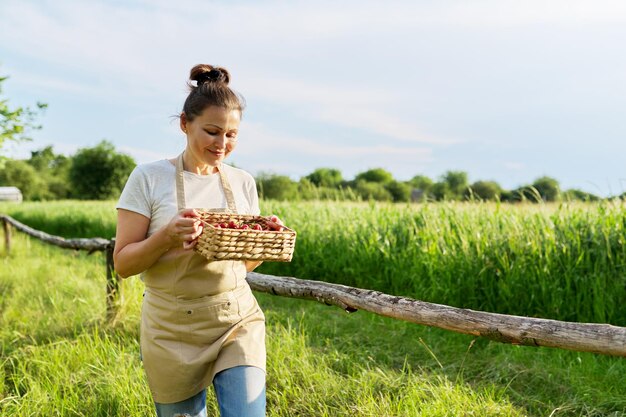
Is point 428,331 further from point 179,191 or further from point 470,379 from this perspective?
point 179,191

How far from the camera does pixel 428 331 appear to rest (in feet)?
18.0

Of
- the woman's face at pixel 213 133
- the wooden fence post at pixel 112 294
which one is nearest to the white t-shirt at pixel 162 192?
the woman's face at pixel 213 133

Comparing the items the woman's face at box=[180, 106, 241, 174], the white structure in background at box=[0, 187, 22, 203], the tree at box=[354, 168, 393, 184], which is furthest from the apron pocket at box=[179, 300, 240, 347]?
the tree at box=[354, 168, 393, 184]

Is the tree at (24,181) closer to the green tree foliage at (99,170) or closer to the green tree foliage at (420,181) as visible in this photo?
the green tree foliage at (99,170)

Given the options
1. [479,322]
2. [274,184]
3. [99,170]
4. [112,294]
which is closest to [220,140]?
[479,322]

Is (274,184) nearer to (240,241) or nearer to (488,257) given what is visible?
(488,257)

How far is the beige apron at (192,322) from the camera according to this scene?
222cm

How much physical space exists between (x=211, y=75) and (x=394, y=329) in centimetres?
391

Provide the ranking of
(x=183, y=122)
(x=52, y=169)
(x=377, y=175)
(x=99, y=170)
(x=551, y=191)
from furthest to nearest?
1. (x=377, y=175)
2. (x=52, y=169)
3. (x=99, y=170)
4. (x=551, y=191)
5. (x=183, y=122)

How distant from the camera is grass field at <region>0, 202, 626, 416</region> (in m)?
3.60

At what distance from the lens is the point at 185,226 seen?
79.7 inches

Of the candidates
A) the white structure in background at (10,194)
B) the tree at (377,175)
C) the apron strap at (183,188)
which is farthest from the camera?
the tree at (377,175)

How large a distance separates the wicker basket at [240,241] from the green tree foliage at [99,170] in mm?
45038

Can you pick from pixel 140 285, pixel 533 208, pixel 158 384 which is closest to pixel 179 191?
pixel 158 384
